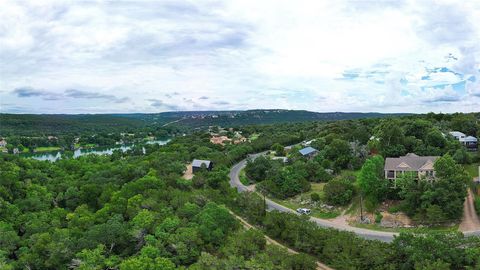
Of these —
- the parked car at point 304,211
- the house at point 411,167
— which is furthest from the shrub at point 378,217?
the parked car at point 304,211

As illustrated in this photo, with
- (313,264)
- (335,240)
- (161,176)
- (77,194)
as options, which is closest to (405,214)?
(335,240)

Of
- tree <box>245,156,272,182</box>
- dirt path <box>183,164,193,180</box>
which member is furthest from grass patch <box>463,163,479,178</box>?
dirt path <box>183,164,193,180</box>

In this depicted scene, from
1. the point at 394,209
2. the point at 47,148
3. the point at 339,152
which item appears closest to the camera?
the point at 394,209

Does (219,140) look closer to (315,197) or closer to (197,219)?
(315,197)

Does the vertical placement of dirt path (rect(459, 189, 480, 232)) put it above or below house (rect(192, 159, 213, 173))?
below

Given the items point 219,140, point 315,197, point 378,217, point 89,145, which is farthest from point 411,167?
point 89,145

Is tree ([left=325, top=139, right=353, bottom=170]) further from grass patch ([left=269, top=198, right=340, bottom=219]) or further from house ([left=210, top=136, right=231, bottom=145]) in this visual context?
house ([left=210, top=136, right=231, bottom=145])
